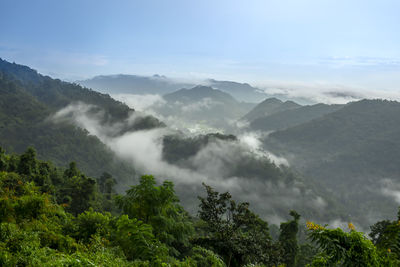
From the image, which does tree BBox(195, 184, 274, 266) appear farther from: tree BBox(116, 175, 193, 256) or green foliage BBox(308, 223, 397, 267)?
green foliage BBox(308, 223, 397, 267)

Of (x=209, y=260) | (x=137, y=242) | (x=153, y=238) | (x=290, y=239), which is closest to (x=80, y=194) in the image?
(x=290, y=239)

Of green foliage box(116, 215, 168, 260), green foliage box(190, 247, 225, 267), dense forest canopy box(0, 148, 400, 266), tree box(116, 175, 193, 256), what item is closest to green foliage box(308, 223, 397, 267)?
dense forest canopy box(0, 148, 400, 266)

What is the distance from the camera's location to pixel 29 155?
45312mm

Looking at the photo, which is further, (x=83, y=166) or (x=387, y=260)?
(x=83, y=166)

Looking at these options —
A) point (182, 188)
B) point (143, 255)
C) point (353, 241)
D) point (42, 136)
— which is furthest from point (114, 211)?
point (42, 136)

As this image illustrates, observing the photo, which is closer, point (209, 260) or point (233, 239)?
point (209, 260)

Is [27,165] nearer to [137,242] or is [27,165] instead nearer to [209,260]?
[137,242]

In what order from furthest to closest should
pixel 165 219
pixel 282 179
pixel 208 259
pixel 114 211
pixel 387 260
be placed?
1. pixel 282 179
2. pixel 114 211
3. pixel 165 219
4. pixel 208 259
5. pixel 387 260

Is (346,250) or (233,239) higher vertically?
(346,250)

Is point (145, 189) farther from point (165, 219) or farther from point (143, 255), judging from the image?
point (143, 255)

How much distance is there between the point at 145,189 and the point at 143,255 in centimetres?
513

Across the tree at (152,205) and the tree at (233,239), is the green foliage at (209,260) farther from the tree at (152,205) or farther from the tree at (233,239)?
the tree at (152,205)

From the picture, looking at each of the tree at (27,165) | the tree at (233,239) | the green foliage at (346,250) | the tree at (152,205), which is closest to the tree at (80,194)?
the tree at (27,165)

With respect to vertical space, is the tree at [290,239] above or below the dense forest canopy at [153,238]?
below
